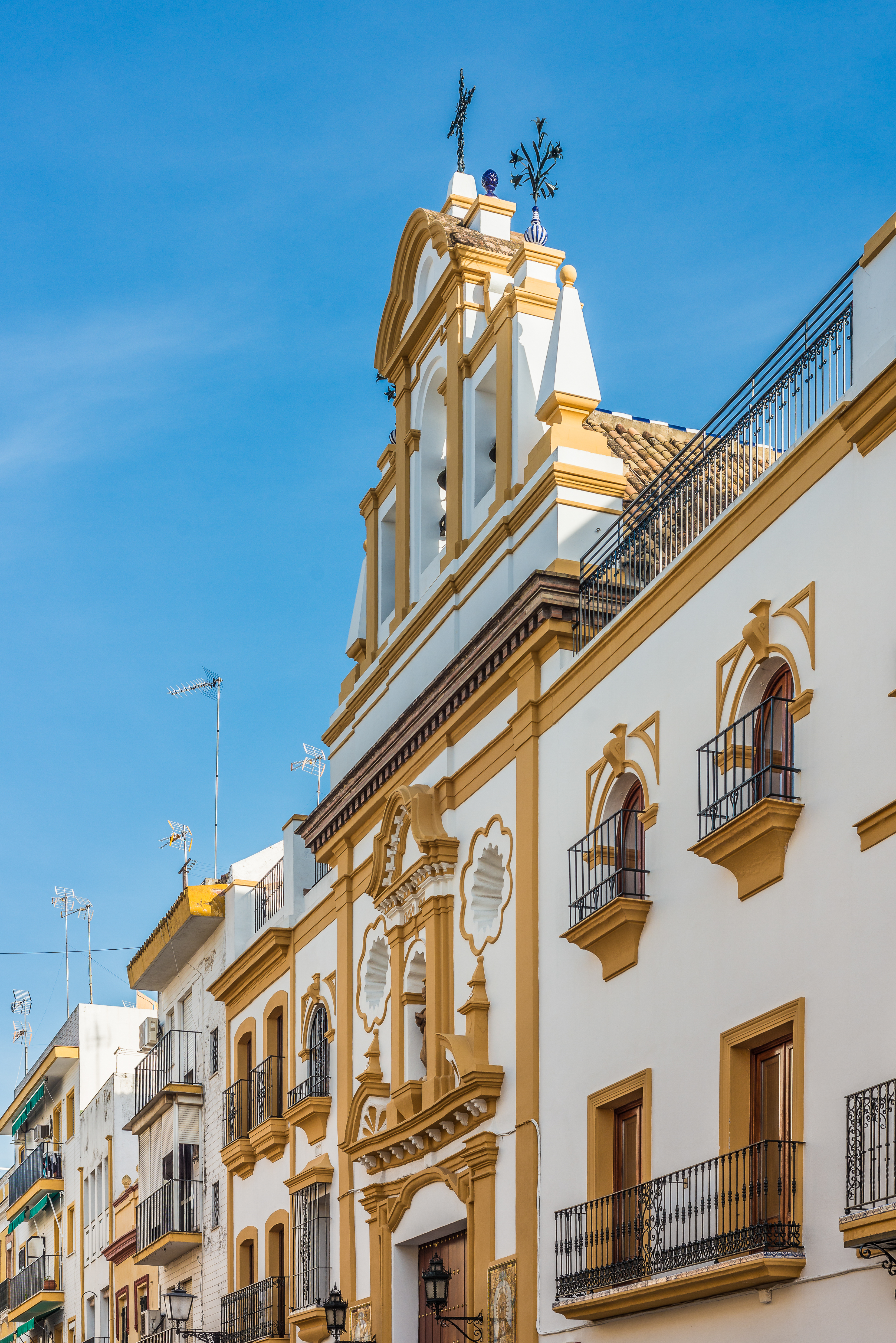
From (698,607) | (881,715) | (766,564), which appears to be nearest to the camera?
(881,715)

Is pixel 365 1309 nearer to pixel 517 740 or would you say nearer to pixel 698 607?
pixel 517 740

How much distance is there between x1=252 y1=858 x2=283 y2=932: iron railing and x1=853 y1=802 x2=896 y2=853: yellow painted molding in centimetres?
1700

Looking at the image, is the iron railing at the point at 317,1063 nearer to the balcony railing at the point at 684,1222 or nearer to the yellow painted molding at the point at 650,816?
the balcony railing at the point at 684,1222

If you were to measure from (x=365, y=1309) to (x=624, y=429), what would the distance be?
34.2ft

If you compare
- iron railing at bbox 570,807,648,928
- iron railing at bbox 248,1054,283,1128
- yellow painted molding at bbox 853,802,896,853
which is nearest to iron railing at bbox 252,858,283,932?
iron railing at bbox 248,1054,283,1128

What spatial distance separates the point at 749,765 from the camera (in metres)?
13.2

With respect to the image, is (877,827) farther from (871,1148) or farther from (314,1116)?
(314,1116)

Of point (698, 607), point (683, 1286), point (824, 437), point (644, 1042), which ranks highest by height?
point (824, 437)

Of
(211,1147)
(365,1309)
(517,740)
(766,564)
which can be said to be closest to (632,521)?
(517,740)

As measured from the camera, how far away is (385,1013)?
21.1 meters

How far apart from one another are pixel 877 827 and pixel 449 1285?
8890 mm

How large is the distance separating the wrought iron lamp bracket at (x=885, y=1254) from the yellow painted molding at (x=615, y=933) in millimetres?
4207

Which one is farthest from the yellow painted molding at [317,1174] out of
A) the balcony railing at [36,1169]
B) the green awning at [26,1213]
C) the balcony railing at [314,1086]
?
the green awning at [26,1213]

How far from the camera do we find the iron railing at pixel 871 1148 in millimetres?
10641
